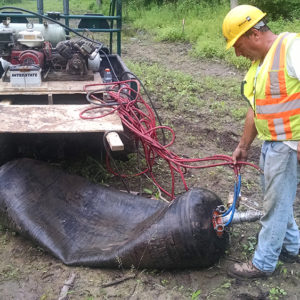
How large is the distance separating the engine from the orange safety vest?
7.88ft

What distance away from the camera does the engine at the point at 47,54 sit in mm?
4312

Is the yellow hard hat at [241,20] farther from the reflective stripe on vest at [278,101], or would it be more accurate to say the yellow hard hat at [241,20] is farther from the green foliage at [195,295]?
the green foliage at [195,295]

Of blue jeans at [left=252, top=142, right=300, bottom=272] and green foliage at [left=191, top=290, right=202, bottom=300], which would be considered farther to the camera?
green foliage at [left=191, top=290, right=202, bottom=300]

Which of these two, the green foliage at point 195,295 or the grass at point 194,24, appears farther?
the grass at point 194,24

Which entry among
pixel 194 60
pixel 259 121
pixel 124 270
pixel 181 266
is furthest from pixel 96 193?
pixel 194 60

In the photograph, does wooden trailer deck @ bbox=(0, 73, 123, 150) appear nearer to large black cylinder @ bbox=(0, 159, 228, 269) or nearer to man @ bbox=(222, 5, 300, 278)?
large black cylinder @ bbox=(0, 159, 228, 269)

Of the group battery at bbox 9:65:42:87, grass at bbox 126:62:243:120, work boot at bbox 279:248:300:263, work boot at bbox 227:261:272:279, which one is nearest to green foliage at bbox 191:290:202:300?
work boot at bbox 227:261:272:279

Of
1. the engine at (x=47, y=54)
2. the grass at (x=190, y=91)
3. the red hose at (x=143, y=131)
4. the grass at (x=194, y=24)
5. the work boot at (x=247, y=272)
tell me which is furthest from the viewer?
the grass at (x=194, y=24)

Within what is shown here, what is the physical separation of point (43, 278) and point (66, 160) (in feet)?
5.43

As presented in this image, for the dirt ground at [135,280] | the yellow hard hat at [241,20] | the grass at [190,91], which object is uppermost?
the yellow hard hat at [241,20]

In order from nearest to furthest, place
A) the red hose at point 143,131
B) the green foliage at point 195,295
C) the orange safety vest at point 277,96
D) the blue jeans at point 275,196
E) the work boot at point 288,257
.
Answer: the orange safety vest at point 277,96
the blue jeans at point 275,196
the green foliage at point 195,295
the work boot at point 288,257
the red hose at point 143,131

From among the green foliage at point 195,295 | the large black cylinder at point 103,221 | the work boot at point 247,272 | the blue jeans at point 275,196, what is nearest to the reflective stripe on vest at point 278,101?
the blue jeans at point 275,196

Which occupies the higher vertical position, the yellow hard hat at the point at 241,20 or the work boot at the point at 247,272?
the yellow hard hat at the point at 241,20

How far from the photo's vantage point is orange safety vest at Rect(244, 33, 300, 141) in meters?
2.26
